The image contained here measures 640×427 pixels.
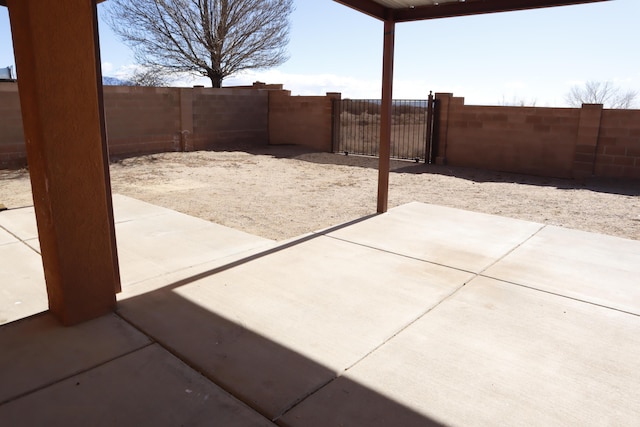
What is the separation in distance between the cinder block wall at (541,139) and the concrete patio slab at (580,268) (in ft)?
21.3

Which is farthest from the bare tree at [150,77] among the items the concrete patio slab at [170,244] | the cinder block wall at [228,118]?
the concrete patio slab at [170,244]

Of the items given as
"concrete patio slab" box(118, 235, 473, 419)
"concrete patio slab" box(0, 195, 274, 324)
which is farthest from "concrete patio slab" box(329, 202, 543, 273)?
"concrete patio slab" box(0, 195, 274, 324)

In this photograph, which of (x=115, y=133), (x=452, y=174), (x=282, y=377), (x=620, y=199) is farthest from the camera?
(x=115, y=133)

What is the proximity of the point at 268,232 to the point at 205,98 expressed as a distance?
11.4 meters

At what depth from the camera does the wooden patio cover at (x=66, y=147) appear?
2.91 m

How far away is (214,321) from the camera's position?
346 centimetres

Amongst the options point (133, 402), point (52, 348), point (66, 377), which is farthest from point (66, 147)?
point (133, 402)

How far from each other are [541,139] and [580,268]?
8487 millimetres

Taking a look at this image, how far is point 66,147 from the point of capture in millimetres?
3080

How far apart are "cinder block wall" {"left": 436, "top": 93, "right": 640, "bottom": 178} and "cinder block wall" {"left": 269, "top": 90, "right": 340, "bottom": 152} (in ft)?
14.3

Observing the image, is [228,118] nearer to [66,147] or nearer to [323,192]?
[323,192]

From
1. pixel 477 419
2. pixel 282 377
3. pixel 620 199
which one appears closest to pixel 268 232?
pixel 282 377

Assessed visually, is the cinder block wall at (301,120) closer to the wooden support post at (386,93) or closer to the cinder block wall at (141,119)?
the cinder block wall at (141,119)

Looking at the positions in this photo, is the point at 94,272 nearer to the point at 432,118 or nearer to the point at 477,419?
the point at 477,419
